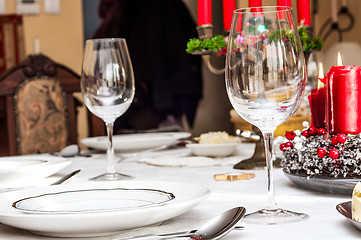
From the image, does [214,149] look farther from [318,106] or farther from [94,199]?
[94,199]

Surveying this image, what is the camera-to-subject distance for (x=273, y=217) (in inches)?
23.9

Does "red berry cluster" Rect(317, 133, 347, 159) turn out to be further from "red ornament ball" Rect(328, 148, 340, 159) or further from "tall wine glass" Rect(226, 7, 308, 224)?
"tall wine glass" Rect(226, 7, 308, 224)

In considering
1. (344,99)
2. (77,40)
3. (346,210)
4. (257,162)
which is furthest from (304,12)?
(77,40)

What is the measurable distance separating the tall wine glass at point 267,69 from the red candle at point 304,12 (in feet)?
1.76

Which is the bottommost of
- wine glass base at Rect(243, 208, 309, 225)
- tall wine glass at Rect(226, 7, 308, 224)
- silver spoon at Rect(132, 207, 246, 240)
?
wine glass base at Rect(243, 208, 309, 225)

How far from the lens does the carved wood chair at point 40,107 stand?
7.20 feet

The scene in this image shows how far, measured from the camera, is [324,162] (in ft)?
2.36

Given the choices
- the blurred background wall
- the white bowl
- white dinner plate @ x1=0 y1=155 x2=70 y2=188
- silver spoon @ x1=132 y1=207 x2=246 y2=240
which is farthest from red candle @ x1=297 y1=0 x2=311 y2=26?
the blurred background wall

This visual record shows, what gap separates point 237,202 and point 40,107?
1702 millimetres

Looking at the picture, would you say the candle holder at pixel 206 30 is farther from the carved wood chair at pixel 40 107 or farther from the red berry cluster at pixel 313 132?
the carved wood chair at pixel 40 107

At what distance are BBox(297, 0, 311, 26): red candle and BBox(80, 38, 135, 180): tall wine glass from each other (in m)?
0.36

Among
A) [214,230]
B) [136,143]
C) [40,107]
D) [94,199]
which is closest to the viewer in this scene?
[214,230]

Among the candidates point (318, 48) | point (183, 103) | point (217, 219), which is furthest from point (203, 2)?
point (183, 103)

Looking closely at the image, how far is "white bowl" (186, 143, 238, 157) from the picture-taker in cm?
121
